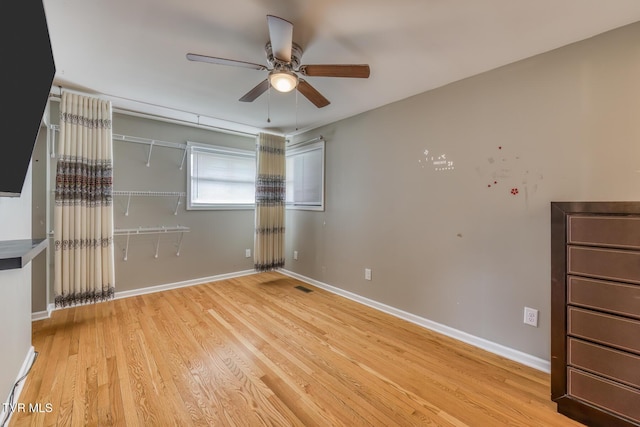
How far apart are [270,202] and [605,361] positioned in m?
3.80

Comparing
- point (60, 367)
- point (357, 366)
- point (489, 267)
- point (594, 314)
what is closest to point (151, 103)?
point (60, 367)

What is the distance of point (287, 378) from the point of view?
72.2 inches

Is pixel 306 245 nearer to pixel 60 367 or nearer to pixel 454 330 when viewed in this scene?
pixel 454 330

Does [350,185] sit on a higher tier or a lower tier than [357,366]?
higher

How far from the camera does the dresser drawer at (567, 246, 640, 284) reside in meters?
1.40

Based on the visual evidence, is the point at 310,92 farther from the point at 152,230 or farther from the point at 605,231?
the point at 152,230

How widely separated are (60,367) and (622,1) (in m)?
4.35

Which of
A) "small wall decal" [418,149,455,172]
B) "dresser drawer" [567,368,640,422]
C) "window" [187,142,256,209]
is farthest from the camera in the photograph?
"window" [187,142,256,209]

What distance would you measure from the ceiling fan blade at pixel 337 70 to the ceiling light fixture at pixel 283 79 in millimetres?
91

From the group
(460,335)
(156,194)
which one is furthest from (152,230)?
(460,335)

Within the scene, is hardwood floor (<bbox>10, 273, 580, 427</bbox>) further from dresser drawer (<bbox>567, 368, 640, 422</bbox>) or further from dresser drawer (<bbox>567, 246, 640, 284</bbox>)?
dresser drawer (<bbox>567, 246, 640, 284</bbox>)

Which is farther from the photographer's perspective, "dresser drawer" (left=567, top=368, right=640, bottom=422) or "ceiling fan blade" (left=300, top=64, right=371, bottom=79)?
"ceiling fan blade" (left=300, top=64, right=371, bottom=79)

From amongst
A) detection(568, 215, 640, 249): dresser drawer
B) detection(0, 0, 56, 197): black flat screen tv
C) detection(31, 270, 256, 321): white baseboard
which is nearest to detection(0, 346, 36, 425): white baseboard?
detection(31, 270, 256, 321): white baseboard

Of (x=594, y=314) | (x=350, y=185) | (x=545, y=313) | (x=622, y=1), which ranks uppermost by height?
(x=622, y=1)
